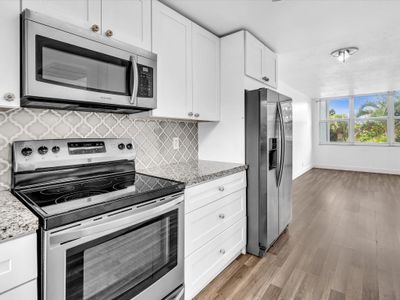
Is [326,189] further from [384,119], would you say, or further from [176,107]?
[176,107]

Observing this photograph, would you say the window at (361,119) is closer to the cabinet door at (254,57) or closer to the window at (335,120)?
the window at (335,120)

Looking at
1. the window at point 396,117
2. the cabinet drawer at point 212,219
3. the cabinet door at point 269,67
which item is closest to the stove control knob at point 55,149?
the cabinet drawer at point 212,219

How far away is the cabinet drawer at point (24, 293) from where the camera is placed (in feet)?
2.66

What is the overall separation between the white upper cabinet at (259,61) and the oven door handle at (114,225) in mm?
1621

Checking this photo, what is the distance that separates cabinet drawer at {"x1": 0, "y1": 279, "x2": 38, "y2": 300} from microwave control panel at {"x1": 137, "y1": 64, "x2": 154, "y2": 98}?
113 centimetres

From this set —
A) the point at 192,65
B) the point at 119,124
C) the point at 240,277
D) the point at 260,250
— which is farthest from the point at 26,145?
the point at 260,250

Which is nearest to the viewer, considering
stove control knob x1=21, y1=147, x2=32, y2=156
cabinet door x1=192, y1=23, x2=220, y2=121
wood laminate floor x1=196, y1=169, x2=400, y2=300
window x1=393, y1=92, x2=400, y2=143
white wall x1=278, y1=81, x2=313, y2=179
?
stove control knob x1=21, y1=147, x2=32, y2=156

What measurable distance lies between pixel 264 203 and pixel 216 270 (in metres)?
0.76

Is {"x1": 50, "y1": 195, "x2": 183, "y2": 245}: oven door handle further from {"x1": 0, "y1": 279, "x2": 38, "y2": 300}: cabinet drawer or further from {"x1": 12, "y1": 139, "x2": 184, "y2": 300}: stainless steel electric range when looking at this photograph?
{"x1": 0, "y1": 279, "x2": 38, "y2": 300}: cabinet drawer

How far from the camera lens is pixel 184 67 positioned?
201 centimetres

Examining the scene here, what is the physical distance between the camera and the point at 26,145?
1330 millimetres

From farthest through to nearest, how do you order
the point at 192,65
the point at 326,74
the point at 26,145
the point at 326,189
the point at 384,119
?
the point at 384,119 < the point at 326,189 < the point at 326,74 < the point at 192,65 < the point at 26,145

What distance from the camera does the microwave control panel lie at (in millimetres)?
1554

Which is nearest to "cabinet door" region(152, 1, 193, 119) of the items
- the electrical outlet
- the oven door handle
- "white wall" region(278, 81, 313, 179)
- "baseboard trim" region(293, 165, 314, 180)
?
the electrical outlet
